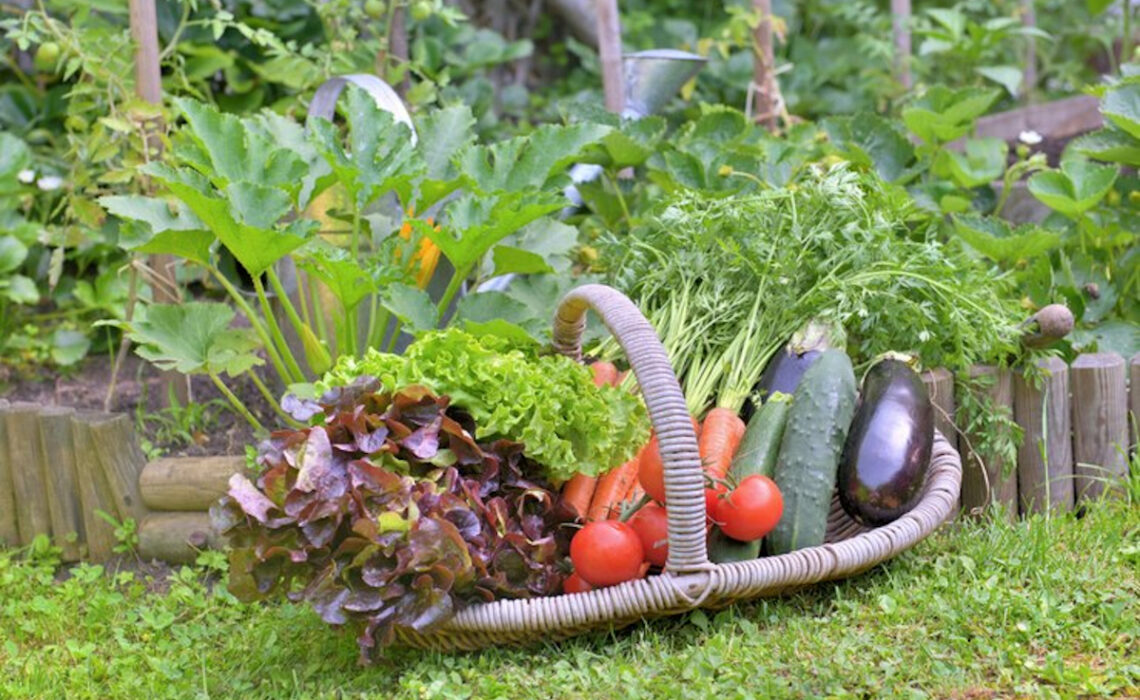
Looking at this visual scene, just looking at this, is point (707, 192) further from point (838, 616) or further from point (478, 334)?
point (838, 616)

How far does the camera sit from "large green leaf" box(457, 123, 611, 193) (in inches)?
134

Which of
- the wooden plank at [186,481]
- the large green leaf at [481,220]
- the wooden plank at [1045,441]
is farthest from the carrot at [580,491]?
the wooden plank at [1045,441]

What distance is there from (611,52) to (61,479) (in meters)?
2.18

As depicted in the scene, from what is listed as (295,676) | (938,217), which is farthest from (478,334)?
(938,217)

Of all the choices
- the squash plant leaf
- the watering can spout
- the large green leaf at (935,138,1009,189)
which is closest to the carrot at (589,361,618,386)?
the squash plant leaf

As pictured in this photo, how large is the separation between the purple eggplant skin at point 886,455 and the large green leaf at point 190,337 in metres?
1.46

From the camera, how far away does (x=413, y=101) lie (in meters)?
4.58

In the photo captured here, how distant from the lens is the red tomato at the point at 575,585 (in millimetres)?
2812

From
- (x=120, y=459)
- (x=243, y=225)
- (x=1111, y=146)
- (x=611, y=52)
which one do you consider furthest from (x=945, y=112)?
(x=120, y=459)

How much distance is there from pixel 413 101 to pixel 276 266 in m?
0.78

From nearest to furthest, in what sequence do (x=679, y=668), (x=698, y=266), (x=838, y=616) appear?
(x=679, y=668) < (x=838, y=616) < (x=698, y=266)

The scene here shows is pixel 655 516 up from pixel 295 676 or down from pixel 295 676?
up

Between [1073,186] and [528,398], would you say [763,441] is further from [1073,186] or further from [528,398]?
[1073,186]

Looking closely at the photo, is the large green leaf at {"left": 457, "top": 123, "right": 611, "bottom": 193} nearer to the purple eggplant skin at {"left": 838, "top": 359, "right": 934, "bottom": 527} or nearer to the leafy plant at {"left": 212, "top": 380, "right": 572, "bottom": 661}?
the leafy plant at {"left": 212, "top": 380, "right": 572, "bottom": 661}
